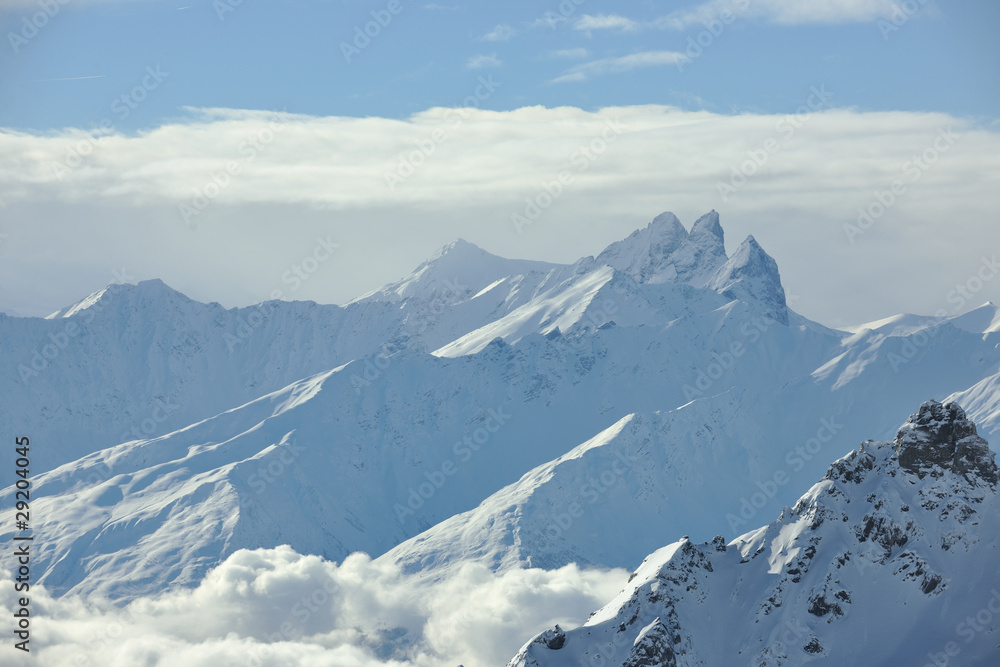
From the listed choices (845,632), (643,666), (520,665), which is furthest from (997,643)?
(520,665)

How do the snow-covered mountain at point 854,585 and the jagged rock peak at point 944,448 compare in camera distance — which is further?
the jagged rock peak at point 944,448

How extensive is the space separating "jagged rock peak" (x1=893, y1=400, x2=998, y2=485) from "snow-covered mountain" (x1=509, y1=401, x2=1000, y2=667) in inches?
6.9

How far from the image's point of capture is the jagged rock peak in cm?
18362

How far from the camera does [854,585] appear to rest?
180m

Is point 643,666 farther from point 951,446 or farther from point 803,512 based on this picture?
point 951,446

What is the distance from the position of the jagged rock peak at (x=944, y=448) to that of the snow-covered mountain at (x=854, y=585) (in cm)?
18

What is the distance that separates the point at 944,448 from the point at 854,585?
2761cm

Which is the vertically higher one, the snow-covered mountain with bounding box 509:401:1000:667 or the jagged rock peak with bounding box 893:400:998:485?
the jagged rock peak with bounding box 893:400:998:485

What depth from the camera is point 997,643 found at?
166m

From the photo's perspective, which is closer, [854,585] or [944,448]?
[854,585]

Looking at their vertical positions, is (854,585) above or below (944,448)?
below

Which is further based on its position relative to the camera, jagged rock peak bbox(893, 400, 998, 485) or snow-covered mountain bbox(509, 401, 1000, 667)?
jagged rock peak bbox(893, 400, 998, 485)

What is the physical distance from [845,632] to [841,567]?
10.8m

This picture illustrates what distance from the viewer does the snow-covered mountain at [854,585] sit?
6831 inches
